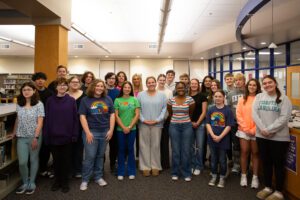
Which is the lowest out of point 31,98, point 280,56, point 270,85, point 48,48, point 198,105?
point 198,105

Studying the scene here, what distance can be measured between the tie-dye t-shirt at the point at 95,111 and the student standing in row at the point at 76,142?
0.82 feet

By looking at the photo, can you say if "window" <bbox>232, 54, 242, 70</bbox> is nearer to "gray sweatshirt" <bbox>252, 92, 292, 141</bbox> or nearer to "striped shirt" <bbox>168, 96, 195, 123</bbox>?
"striped shirt" <bbox>168, 96, 195, 123</bbox>

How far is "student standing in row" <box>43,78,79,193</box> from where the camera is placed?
299 centimetres

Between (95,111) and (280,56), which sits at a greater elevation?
(280,56)

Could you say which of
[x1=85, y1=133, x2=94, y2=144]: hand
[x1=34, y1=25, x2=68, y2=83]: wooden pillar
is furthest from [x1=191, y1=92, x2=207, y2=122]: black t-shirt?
[x1=34, y1=25, x2=68, y2=83]: wooden pillar

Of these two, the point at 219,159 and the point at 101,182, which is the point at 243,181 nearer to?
the point at 219,159

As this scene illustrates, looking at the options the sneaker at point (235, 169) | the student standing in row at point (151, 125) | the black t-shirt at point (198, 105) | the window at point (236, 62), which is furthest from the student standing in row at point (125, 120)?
the window at point (236, 62)

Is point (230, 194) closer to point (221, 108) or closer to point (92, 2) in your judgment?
point (221, 108)

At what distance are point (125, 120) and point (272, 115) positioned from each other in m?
2.04

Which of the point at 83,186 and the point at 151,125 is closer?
the point at 83,186

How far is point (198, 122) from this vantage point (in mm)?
3580

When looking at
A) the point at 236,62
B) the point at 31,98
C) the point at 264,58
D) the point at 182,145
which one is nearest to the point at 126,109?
the point at 182,145

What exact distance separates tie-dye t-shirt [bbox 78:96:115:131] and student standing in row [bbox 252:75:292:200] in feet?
6.77

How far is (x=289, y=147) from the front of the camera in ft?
9.43
